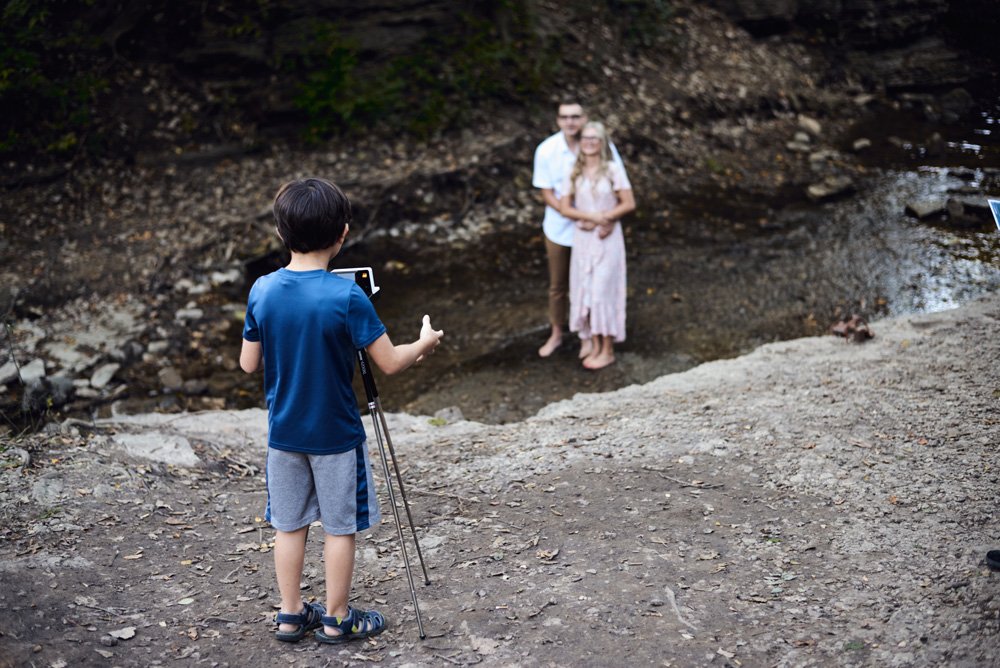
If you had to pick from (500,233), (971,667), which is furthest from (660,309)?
(971,667)

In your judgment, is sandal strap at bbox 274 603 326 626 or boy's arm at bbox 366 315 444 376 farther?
sandal strap at bbox 274 603 326 626

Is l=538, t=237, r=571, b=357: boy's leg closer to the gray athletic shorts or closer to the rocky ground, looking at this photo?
the rocky ground

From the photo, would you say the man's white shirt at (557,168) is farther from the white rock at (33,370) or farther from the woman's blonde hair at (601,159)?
the white rock at (33,370)

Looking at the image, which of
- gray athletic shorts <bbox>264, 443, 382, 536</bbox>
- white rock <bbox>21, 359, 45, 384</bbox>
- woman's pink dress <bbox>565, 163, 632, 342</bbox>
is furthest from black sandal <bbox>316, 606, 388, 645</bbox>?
white rock <bbox>21, 359, 45, 384</bbox>

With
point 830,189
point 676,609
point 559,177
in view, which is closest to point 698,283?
point 559,177

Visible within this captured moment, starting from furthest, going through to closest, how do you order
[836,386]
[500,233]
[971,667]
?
[500,233] → [836,386] → [971,667]

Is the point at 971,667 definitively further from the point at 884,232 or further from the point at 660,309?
the point at 884,232

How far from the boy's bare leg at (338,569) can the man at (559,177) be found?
4.03 metres

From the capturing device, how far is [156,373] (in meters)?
7.21

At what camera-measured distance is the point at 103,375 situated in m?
7.09

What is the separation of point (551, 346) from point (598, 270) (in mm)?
902

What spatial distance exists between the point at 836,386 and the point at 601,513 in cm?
207

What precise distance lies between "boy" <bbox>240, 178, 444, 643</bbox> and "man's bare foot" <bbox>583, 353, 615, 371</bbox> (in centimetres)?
399

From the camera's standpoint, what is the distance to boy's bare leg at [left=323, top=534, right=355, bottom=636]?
2.92 m
